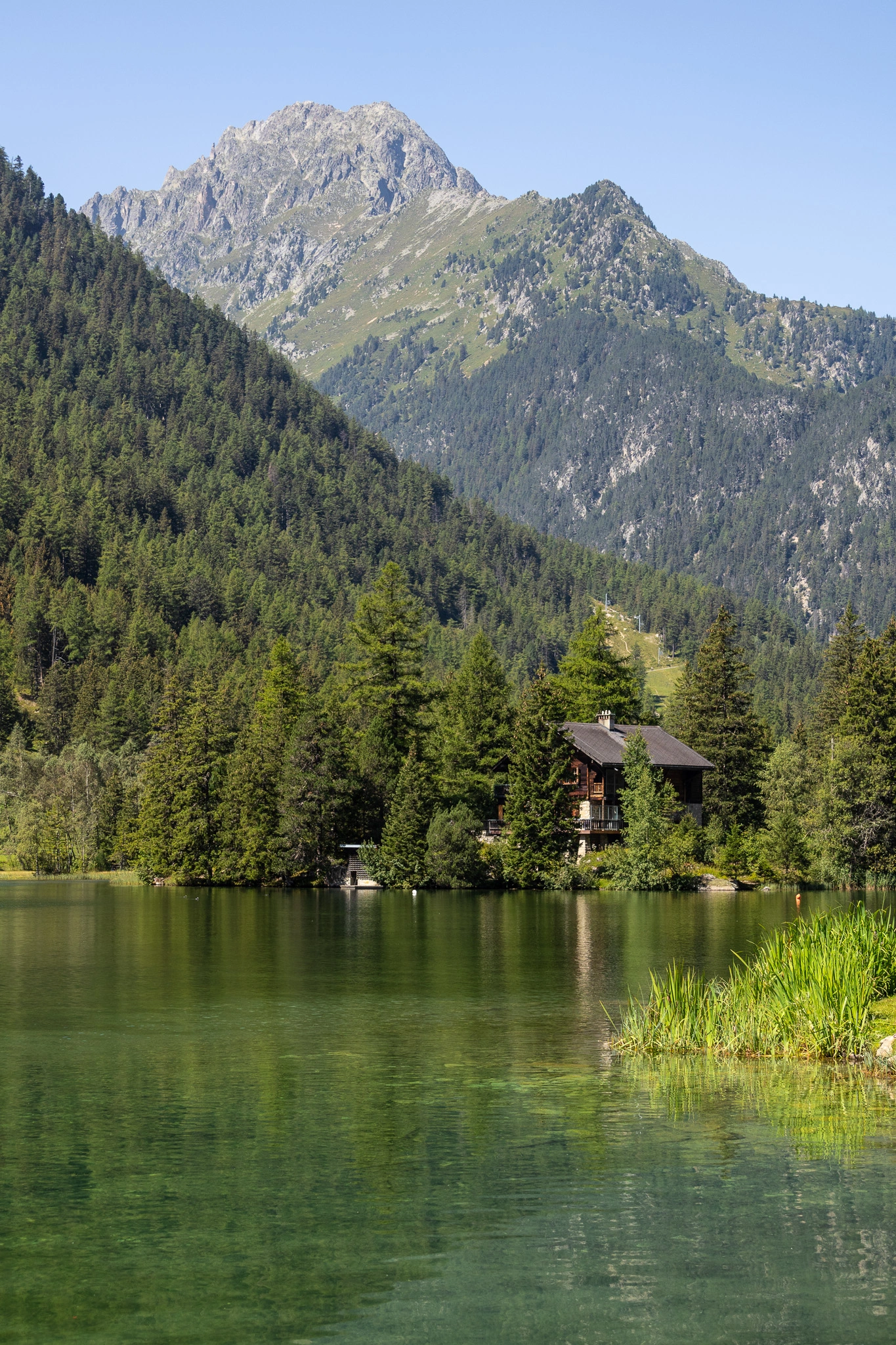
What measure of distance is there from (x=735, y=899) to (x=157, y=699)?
95.4 meters

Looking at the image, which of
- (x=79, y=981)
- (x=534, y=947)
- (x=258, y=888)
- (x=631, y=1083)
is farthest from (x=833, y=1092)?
(x=258, y=888)

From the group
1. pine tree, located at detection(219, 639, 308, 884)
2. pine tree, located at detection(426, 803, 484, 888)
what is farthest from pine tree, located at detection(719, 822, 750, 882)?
pine tree, located at detection(219, 639, 308, 884)

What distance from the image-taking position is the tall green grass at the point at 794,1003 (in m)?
31.0

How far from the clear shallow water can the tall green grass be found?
1373 mm

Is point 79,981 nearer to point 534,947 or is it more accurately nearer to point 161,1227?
point 534,947

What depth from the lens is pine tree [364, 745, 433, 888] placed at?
368ft

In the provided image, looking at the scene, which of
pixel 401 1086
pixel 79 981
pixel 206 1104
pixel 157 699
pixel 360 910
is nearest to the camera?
pixel 206 1104

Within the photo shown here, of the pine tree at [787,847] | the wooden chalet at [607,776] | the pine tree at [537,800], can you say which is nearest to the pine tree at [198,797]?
the pine tree at [537,800]

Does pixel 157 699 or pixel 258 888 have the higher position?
pixel 157 699

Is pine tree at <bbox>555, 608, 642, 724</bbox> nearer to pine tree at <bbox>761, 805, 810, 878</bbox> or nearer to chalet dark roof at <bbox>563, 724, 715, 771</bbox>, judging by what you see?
chalet dark roof at <bbox>563, 724, 715, 771</bbox>

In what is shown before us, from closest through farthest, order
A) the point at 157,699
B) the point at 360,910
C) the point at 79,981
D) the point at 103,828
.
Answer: the point at 79,981
the point at 360,910
the point at 103,828
the point at 157,699

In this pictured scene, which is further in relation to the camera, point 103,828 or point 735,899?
point 103,828

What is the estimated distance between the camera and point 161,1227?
19766 mm

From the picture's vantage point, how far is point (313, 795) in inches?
4552
